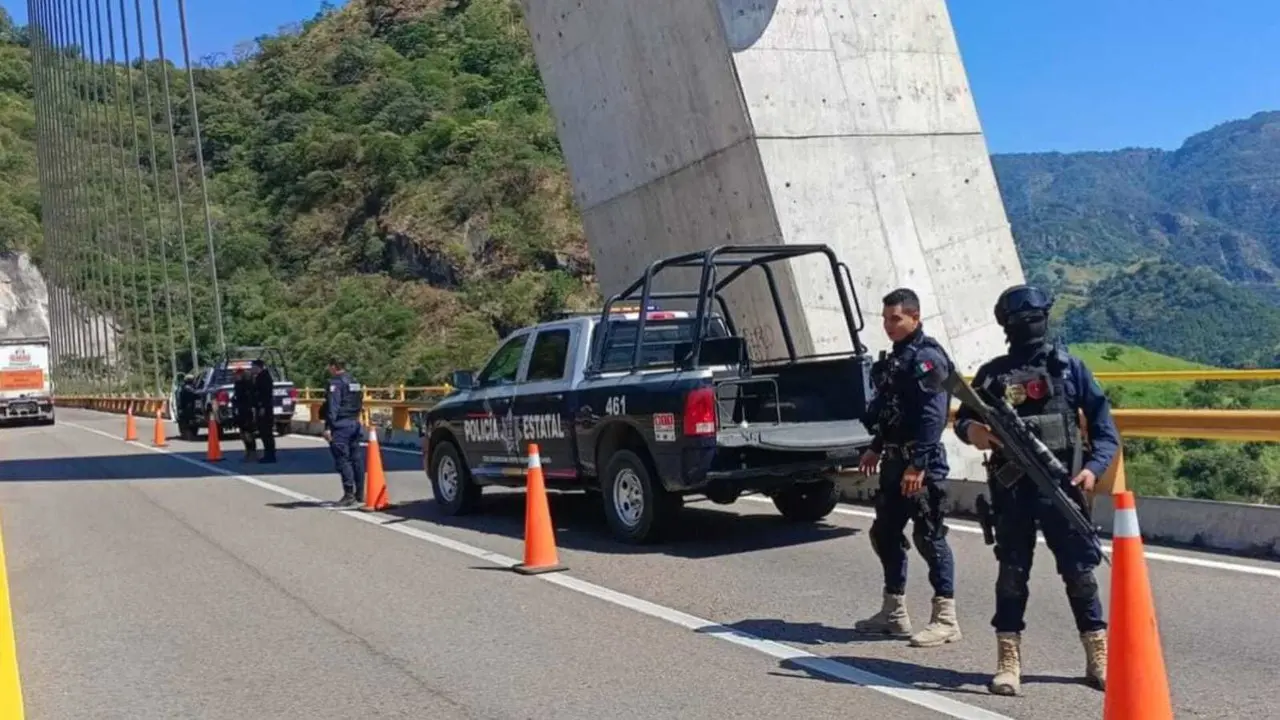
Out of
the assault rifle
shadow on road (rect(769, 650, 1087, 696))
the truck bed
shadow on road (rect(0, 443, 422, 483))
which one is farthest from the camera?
shadow on road (rect(0, 443, 422, 483))

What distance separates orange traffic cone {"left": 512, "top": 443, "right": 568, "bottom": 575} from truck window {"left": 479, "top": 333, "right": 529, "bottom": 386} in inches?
95.7

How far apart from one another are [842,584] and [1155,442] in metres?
10.4

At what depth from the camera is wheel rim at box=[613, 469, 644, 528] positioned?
9.81 meters

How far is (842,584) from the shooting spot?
321 inches

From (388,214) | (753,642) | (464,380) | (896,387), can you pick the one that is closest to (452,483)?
(464,380)

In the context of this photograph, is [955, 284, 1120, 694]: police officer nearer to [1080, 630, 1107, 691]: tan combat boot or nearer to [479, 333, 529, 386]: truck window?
[1080, 630, 1107, 691]: tan combat boot

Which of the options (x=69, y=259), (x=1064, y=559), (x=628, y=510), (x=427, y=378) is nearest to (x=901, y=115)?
(x=628, y=510)

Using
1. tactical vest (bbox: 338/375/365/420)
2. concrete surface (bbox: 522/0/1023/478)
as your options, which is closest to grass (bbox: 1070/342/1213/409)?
concrete surface (bbox: 522/0/1023/478)

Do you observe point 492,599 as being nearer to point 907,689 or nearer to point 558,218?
point 907,689

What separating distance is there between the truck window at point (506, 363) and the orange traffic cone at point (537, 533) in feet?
7.97

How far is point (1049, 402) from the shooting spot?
5137mm

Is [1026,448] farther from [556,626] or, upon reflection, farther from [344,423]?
[344,423]

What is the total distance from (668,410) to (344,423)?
549 centimetres

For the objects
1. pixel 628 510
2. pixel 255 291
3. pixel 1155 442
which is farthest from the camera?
pixel 255 291
